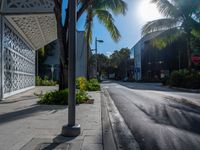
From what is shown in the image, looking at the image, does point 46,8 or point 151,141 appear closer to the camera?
point 151,141

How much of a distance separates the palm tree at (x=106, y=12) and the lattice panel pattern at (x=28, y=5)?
14.4 feet

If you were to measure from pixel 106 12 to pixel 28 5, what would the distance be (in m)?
10.3

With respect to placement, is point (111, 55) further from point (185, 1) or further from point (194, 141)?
point (194, 141)

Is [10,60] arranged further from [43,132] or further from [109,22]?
[43,132]

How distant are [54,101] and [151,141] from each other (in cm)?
828

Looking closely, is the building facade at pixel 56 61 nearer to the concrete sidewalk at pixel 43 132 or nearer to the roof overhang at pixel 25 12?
the roof overhang at pixel 25 12

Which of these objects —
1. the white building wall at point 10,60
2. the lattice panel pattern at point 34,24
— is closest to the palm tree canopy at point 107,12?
the lattice panel pattern at point 34,24

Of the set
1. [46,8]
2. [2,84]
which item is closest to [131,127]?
[2,84]

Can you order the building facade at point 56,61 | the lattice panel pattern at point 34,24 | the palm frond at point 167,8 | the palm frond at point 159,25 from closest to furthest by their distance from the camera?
the lattice panel pattern at point 34,24 < the palm frond at point 159,25 < the palm frond at point 167,8 < the building facade at point 56,61

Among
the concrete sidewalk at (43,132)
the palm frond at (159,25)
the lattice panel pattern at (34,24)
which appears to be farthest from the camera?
the palm frond at (159,25)

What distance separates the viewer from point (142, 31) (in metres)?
33.7

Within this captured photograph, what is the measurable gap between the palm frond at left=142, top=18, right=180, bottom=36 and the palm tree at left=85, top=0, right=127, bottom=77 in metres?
6.45

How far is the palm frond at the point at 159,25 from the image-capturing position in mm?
33375

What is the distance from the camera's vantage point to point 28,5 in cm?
1786
